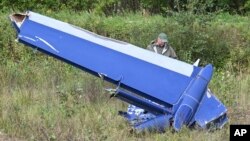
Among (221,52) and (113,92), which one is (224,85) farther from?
(113,92)

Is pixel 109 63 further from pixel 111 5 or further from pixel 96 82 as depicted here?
pixel 111 5

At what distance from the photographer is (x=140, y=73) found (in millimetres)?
8742

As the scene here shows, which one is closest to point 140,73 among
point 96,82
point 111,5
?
point 96,82

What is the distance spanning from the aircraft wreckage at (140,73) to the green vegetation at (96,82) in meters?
0.28

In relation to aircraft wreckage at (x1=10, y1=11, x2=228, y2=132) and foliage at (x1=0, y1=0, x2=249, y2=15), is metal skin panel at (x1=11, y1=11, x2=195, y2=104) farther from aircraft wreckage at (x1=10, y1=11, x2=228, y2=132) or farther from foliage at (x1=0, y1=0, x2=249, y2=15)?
foliage at (x1=0, y1=0, x2=249, y2=15)

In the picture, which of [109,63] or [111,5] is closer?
[109,63]

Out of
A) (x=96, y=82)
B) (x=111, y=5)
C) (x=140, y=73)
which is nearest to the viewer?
(x=140, y=73)

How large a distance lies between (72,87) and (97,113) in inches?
91.6

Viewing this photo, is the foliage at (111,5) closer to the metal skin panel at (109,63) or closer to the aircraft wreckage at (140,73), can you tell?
the aircraft wreckage at (140,73)

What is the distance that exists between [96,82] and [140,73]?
10.6 ft

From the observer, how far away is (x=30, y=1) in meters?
18.6

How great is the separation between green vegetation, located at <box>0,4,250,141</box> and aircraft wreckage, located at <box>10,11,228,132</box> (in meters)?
0.28

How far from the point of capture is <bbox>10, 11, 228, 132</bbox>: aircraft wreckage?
28.5ft

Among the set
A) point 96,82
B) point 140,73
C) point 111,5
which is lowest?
point 111,5
